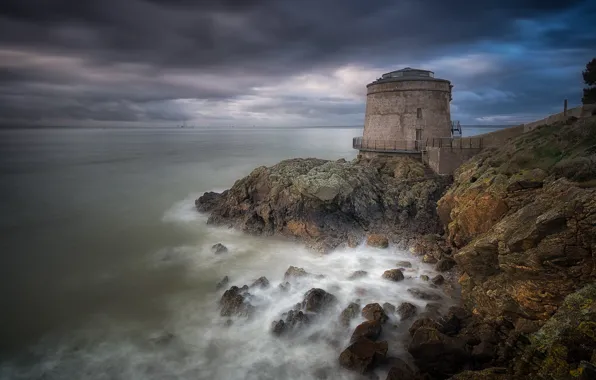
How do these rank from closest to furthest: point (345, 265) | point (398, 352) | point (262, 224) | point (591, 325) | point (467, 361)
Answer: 1. point (591, 325)
2. point (467, 361)
3. point (398, 352)
4. point (345, 265)
5. point (262, 224)

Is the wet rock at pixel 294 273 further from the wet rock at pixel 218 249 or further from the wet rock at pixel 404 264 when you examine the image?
the wet rock at pixel 218 249

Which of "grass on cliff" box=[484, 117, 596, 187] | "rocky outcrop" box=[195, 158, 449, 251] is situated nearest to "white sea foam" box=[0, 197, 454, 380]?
"rocky outcrop" box=[195, 158, 449, 251]

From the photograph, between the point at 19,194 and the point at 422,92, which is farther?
the point at 19,194

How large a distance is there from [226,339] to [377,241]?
25.9 ft

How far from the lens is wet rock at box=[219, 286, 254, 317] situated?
10445 mm

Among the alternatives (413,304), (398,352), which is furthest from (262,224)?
(398,352)

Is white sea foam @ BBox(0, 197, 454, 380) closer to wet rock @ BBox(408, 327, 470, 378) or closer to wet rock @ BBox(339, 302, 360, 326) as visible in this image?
wet rock @ BBox(339, 302, 360, 326)

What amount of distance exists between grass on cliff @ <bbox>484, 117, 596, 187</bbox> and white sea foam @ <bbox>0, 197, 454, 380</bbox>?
16.1 feet

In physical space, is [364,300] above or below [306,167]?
below

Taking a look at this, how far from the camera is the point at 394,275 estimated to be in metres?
11.9

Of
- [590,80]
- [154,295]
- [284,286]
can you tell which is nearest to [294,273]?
[284,286]

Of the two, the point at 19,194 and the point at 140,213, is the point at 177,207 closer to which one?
the point at 140,213

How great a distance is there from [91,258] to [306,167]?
11356 millimetres

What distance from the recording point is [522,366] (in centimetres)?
564
